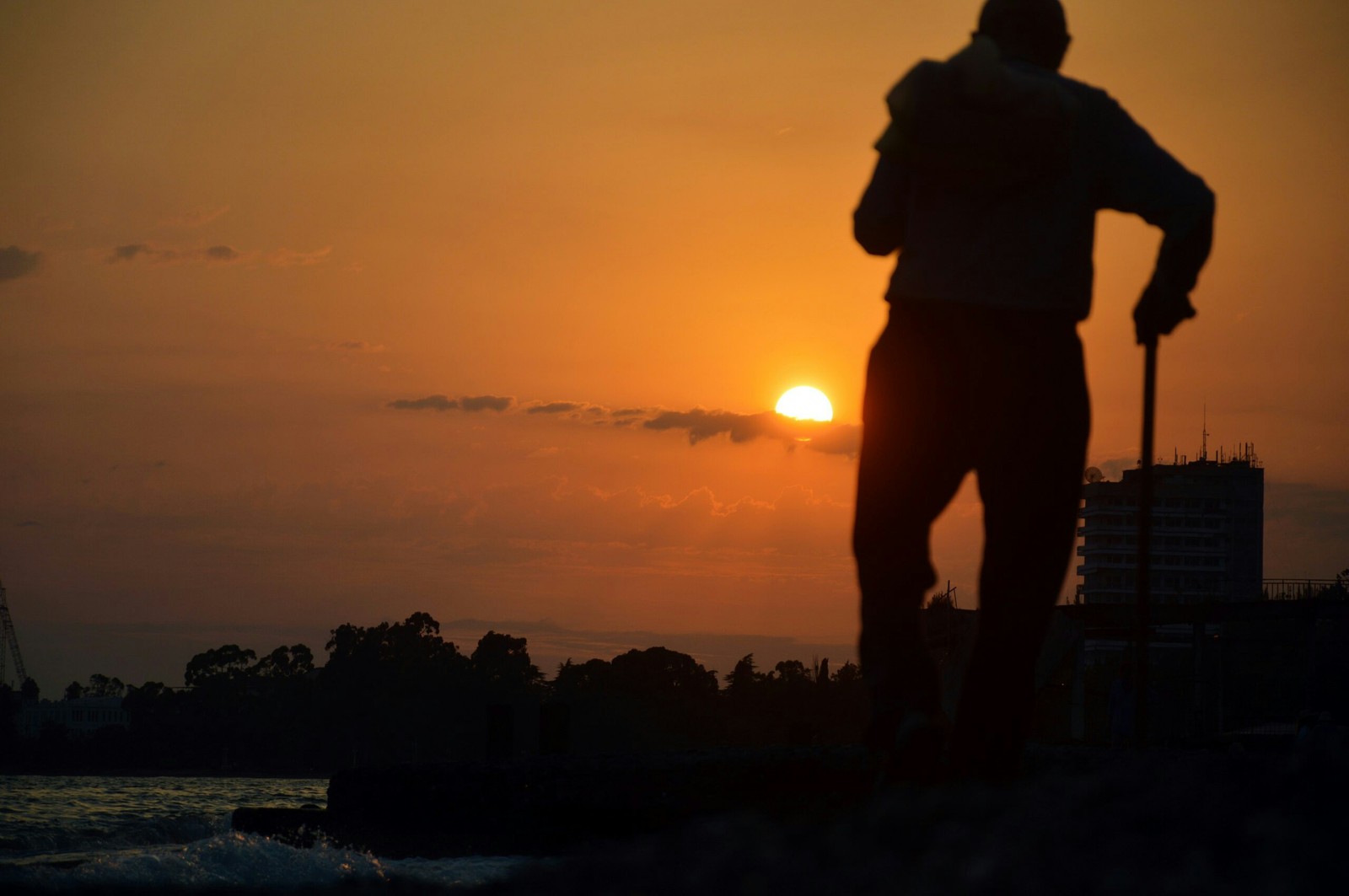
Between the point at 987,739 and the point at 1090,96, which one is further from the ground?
the point at 1090,96

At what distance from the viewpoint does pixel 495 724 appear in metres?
20.9

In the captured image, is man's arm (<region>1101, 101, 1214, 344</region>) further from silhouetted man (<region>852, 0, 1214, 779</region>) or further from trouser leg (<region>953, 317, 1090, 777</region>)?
trouser leg (<region>953, 317, 1090, 777</region>)

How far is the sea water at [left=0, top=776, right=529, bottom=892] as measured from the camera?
6680 mm

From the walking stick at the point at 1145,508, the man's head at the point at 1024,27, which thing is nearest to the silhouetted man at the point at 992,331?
the man's head at the point at 1024,27

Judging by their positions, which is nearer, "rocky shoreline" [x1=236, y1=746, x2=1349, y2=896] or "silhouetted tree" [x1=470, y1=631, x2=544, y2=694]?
"rocky shoreline" [x1=236, y1=746, x2=1349, y2=896]

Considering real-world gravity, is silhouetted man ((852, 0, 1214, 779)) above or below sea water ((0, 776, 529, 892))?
above

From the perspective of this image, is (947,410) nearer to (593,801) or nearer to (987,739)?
(987,739)

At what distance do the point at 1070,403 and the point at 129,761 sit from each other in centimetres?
12988

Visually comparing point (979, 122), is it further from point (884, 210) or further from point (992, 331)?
point (992, 331)

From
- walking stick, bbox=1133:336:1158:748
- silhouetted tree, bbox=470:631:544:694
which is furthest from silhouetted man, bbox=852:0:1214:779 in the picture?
silhouetted tree, bbox=470:631:544:694

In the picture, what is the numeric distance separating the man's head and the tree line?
3134 inches

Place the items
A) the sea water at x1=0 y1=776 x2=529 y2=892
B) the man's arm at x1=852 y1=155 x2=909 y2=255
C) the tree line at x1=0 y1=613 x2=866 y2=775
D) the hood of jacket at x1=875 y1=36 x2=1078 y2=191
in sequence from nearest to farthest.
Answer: the hood of jacket at x1=875 y1=36 x2=1078 y2=191, the man's arm at x1=852 y1=155 x2=909 y2=255, the sea water at x1=0 y1=776 x2=529 y2=892, the tree line at x1=0 y1=613 x2=866 y2=775

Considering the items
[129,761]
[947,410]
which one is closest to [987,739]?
[947,410]

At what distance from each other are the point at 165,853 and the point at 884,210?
834cm
